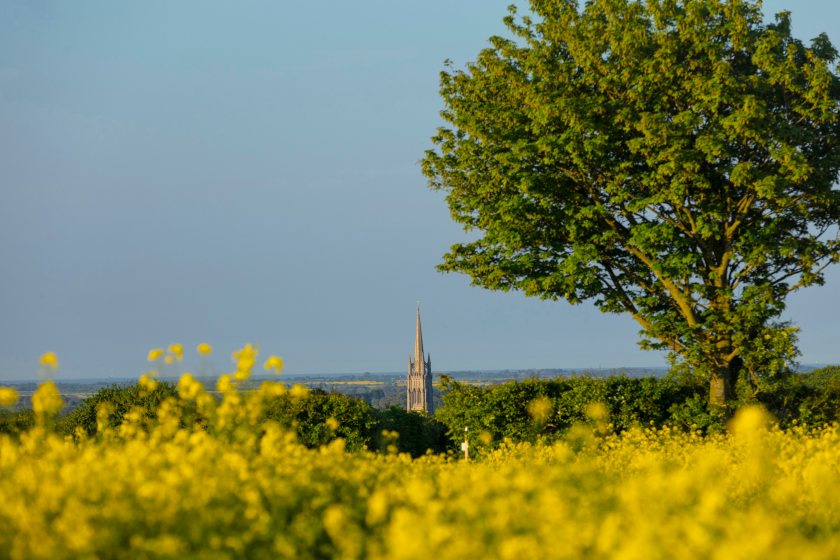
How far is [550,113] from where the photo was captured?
19.2 meters

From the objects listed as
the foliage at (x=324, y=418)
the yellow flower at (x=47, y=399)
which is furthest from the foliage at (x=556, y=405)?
the yellow flower at (x=47, y=399)

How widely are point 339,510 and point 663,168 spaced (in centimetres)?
1427

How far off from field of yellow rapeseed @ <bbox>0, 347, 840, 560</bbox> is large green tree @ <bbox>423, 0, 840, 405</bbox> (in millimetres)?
11368

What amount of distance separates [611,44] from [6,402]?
50.4 ft

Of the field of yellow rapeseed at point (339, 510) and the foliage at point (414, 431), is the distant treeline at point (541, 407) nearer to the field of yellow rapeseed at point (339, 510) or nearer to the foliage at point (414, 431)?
the foliage at point (414, 431)

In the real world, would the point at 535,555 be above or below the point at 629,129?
below

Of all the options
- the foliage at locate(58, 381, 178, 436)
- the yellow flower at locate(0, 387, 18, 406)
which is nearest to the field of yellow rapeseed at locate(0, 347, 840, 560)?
the yellow flower at locate(0, 387, 18, 406)

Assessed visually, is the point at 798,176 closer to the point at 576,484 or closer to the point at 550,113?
the point at 550,113

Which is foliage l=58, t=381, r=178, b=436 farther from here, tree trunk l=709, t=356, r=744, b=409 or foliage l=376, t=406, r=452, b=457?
tree trunk l=709, t=356, r=744, b=409

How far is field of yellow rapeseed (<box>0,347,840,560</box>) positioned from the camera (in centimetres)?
519

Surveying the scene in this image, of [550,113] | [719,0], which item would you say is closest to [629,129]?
[550,113]

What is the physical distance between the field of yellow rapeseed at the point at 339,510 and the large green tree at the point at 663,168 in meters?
11.4

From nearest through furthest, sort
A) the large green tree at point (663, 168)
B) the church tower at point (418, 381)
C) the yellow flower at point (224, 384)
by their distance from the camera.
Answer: the yellow flower at point (224, 384), the large green tree at point (663, 168), the church tower at point (418, 381)

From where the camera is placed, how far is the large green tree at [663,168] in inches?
744
